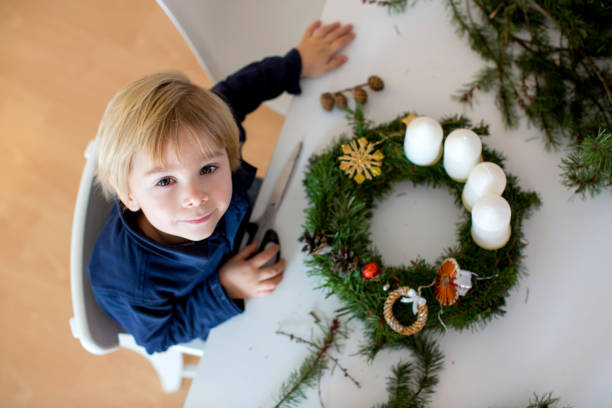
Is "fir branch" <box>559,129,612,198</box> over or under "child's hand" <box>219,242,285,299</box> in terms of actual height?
under

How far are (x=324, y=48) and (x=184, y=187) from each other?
1.31 feet

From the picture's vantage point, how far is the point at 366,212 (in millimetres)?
768

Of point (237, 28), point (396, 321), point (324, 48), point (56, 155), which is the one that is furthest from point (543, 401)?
point (56, 155)

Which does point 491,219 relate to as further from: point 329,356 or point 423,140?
point 329,356

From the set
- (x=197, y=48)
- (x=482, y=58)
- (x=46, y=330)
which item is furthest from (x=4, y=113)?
(x=482, y=58)

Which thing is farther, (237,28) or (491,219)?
(237,28)

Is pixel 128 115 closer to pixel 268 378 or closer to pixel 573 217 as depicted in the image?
pixel 268 378

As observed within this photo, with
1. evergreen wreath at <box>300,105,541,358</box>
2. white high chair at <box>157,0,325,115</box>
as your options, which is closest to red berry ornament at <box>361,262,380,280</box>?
evergreen wreath at <box>300,105,541,358</box>

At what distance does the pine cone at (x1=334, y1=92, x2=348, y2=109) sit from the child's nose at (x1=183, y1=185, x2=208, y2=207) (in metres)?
0.32

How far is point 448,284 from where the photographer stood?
0.68 m

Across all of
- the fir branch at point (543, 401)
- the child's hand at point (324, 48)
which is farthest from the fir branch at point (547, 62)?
the fir branch at point (543, 401)

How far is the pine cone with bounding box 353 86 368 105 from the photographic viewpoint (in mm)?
846

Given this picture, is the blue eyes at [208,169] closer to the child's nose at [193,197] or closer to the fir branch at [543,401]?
the child's nose at [193,197]

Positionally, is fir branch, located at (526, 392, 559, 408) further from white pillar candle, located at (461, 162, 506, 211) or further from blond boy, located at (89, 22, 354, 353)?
blond boy, located at (89, 22, 354, 353)
